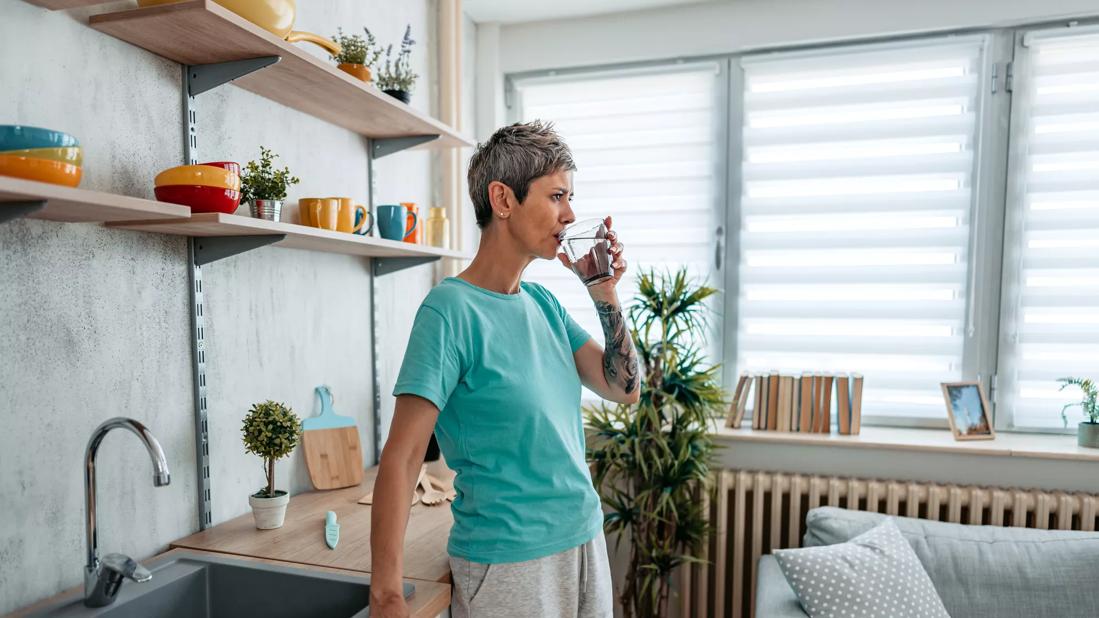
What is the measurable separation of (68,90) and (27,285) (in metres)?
0.35

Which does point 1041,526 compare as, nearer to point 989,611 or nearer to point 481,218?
point 989,611

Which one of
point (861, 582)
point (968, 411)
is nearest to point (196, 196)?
point (861, 582)

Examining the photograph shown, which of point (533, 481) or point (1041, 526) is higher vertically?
point (533, 481)

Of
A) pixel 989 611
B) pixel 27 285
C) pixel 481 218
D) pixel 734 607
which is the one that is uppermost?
pixel 481 218

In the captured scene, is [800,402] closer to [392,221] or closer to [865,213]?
[865,213]

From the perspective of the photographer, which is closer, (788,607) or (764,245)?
(788,607)

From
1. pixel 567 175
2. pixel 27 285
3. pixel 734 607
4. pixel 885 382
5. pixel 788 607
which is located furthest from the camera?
pixel 885 382

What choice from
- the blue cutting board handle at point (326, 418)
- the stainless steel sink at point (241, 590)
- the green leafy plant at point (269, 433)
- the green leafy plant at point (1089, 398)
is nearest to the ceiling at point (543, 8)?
the blue cutting board handle at point (326, 418)

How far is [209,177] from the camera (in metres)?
1.22

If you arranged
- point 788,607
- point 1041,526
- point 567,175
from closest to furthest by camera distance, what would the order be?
point 567,175, point 788,607, point 1041,526

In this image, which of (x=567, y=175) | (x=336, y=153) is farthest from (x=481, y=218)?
(x=336, y=153)

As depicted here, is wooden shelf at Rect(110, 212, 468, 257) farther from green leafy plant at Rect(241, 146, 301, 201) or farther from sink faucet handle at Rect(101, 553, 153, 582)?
sink faucet handle at Rect(101, 553, 153, 582)

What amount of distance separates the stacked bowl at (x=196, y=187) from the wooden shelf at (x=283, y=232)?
3 cm

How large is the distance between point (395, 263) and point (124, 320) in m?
0.95
